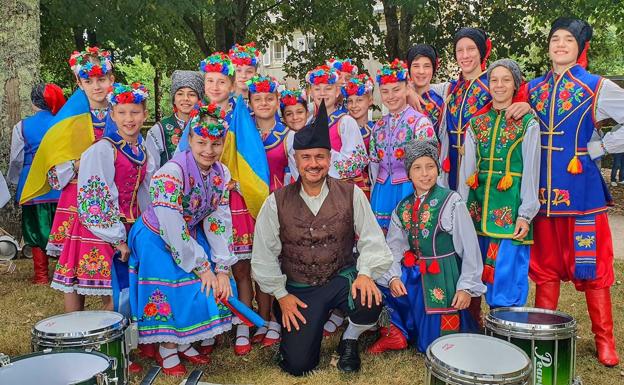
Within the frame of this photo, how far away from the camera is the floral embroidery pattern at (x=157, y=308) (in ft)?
12.0

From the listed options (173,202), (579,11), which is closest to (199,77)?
(173,202)

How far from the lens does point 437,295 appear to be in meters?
3.94

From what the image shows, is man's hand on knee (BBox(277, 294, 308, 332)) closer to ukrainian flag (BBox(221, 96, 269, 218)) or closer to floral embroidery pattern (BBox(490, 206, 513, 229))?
ukrainian flag (BBox(221, 96, 269, 218))

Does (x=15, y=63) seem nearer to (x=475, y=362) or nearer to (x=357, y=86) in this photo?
(x=357, y=86)

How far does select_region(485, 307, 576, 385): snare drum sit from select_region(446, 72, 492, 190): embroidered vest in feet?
4.99

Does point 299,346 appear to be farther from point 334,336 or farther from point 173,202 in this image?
point 173,202

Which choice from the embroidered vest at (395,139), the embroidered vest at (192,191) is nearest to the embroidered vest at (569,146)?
the embroidered vest at (395,139)

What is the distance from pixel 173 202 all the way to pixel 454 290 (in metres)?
1.95

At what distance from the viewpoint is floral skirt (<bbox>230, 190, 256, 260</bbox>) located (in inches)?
168

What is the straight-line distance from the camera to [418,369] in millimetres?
3916

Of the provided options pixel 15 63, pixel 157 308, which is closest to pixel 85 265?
pixel 157 308

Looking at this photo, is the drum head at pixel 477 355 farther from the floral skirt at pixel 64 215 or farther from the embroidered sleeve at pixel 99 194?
the floral skirt at pixel 64 215

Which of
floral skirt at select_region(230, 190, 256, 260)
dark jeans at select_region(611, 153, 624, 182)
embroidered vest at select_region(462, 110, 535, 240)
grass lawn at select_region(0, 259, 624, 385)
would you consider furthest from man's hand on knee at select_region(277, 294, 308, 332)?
dark jeans at select_region(611, 153, 624, 182)

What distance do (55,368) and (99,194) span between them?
1.57m
